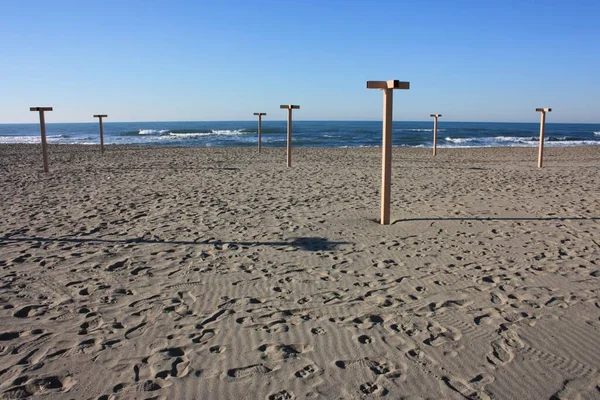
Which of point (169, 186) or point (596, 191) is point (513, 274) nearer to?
point (596, 191)

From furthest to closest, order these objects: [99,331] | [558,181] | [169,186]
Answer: [558,181] < [169,186] < [99,331]

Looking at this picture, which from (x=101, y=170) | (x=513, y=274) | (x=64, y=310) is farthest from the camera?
(x=101, y=170)

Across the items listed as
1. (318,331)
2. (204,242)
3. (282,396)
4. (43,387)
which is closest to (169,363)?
(43,387)

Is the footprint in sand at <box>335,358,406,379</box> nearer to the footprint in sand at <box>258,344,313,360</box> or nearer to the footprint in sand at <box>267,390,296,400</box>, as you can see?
the footprint in sand at <box>258,344,313,360</box>

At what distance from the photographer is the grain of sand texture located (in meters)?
2.82

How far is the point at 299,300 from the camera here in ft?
13.2

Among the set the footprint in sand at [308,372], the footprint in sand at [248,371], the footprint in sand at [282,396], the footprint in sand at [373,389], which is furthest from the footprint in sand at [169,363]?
the footprint in sand at [373,389]

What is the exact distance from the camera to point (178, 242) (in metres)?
5.78

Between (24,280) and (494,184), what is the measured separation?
1000 centimetres

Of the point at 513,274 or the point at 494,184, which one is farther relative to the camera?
the point at 494,184

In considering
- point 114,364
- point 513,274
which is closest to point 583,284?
point 513,274

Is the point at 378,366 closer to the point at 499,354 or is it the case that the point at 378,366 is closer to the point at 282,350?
the point at 282,350

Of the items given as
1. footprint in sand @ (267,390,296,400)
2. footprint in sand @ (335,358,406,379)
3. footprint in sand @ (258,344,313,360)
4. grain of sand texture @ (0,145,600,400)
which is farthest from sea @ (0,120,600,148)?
footprint in sand @ (267,390,296,400)

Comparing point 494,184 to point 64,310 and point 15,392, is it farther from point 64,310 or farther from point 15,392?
point 15,392
